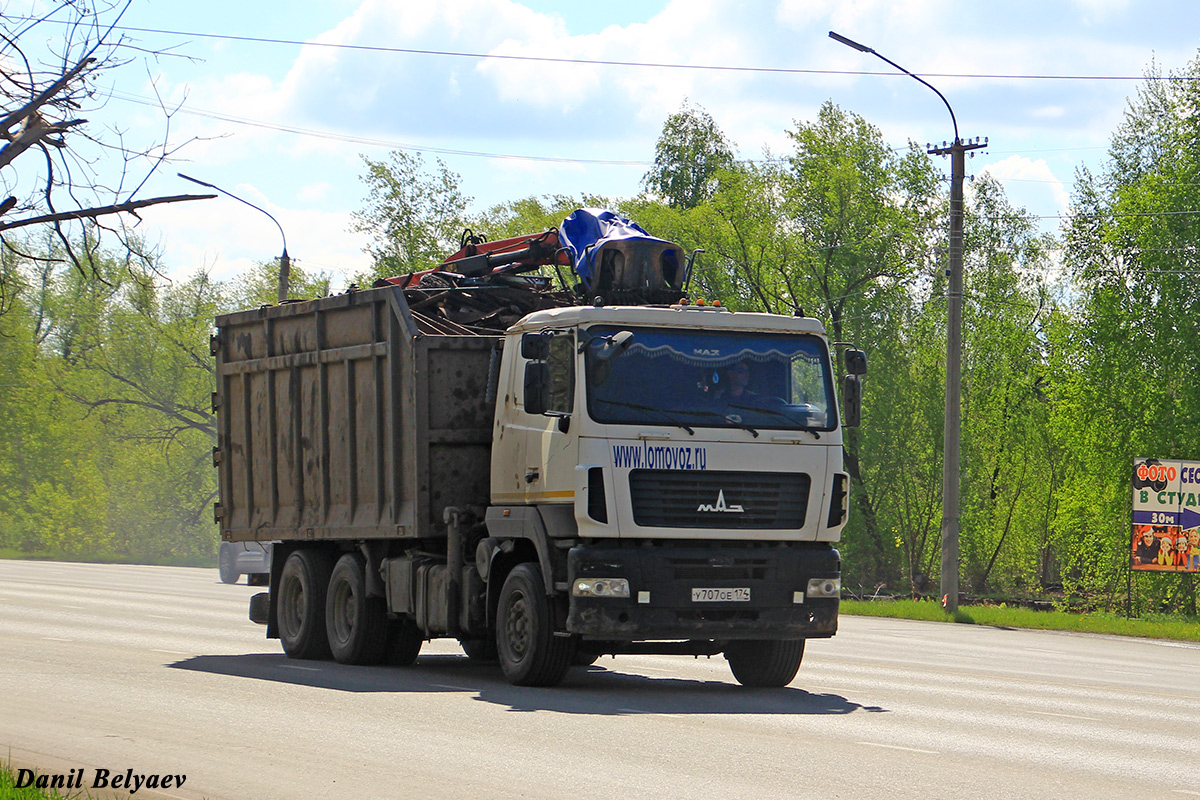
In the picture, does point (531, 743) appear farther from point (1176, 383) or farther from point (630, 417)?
point (1176, 383)

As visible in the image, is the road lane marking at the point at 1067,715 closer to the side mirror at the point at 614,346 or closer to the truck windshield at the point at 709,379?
the truck windshield at the point at 709,379

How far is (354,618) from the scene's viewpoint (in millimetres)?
16062

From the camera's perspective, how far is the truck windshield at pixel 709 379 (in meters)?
13.3

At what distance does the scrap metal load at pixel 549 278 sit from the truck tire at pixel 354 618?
8.78 ft

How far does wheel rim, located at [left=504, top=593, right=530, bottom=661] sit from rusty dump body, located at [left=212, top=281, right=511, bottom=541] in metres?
1.41

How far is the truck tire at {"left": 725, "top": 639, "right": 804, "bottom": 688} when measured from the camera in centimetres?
1419

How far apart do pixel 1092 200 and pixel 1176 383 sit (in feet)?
56.0

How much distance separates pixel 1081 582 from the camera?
41625 mm

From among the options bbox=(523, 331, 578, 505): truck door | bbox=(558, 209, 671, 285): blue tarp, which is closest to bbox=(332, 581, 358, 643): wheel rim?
bbox=(523, 331, 578, 505): truck door

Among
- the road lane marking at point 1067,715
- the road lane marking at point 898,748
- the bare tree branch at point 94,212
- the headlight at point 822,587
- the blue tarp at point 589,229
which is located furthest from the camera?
the blue tarp at point 589,229

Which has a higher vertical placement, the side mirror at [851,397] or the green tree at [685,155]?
the green tree at [685,155]

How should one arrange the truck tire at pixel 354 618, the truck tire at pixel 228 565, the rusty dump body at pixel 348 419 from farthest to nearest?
1. the truck tire at pixel 228 565
2. the truck tire at pixel 354 618
3. the rusty dump body at pixel 348 419

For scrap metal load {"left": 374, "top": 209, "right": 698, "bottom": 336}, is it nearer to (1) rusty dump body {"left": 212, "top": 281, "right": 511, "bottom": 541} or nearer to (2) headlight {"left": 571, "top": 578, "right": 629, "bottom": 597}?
(1) rusty dump body {"left": 212, "top": 281, "right": 511, "bottom": 541}

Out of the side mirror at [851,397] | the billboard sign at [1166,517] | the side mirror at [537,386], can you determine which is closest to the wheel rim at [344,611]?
the side mirror at [537,386]
